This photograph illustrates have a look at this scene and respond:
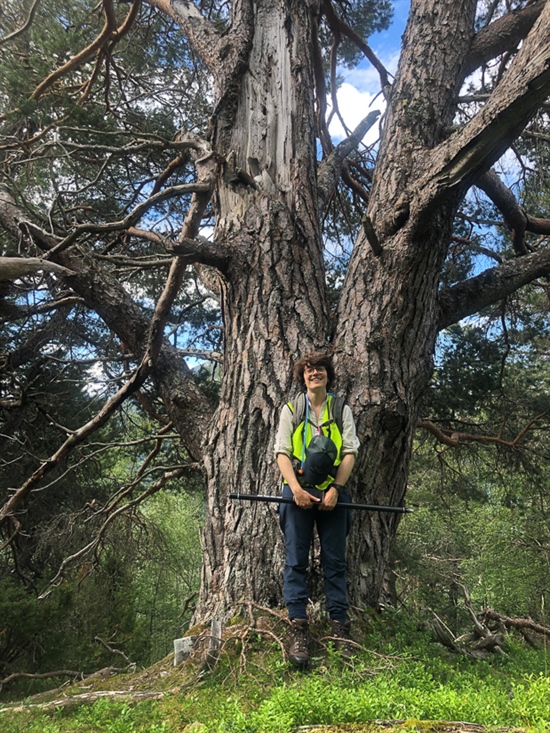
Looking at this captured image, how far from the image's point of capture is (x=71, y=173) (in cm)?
570

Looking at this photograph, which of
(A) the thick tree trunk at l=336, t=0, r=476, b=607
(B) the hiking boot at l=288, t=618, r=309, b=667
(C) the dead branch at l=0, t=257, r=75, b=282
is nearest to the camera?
(C) the dead branch at l=0, t=257, r=75, b=282

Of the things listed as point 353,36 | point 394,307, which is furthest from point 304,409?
point 353,36

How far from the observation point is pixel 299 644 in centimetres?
254

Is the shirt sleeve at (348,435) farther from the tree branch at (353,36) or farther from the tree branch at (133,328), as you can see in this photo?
the tree branch at (353,36)

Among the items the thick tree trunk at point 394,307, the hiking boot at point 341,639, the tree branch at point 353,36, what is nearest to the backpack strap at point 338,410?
the thick tree trunk at point 394,307

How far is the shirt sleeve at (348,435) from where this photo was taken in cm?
302

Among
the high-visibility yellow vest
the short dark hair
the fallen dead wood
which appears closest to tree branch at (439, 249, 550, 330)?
Answer: the short dark hair

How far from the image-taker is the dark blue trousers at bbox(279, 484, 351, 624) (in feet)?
8.98

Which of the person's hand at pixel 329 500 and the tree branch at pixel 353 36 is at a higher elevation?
the tree branch at pixel 353 36

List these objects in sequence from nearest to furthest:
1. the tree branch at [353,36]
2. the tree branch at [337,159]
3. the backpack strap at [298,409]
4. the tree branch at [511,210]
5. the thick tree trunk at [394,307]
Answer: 1. the backpack strap at [298,409]
2. the thick tree trunk at [394,307]
3. the tree branch at [511,210]
4. the tree branch at [337,159]
5. the tree branch at [353,36]

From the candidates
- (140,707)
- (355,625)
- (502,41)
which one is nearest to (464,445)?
(355,625)

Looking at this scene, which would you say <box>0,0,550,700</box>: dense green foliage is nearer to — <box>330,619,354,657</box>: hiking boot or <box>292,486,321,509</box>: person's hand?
<box>330,619,354,657</box>: hiking boot

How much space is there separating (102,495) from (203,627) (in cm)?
532

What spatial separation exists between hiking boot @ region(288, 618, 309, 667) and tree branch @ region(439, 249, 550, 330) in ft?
7.92
